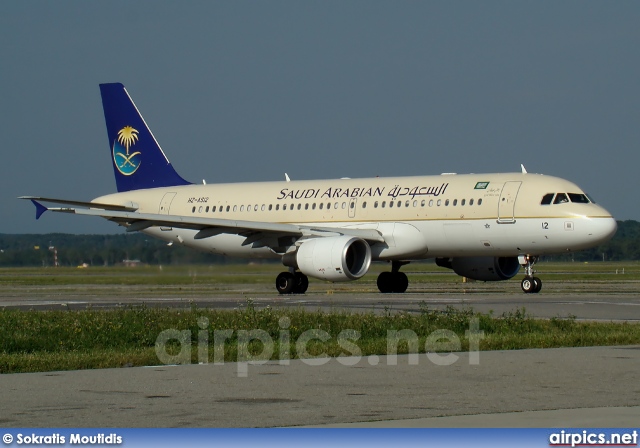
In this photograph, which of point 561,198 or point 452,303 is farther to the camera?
point 561,198

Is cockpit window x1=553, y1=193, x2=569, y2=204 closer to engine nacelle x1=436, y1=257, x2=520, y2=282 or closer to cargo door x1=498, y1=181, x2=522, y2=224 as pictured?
cargo door x1=498, y1=181, x2=522, y2=224

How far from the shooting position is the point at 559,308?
76.0 ft

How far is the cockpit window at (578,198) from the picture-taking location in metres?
31.9

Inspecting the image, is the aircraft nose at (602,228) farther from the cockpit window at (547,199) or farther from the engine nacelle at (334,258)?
the engine nacelle at (334,258)

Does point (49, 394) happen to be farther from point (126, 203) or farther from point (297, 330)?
point (126, 203)

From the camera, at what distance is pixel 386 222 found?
34125mm

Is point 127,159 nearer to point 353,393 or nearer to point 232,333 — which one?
point 232,333

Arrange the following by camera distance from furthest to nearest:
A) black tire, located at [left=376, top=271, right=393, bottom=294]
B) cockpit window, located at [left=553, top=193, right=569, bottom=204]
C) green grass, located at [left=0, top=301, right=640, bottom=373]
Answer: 1. black tire, located at [left=376, top=271, right=393, bottom=294]
2. cockpit window, located at [left=553, top=193, right=569, bottom=204]
3. green grass, located at [left=0, top=301, right=640, bottom=373]

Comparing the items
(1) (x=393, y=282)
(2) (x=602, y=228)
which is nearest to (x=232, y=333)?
(2) (x=602, y=228)

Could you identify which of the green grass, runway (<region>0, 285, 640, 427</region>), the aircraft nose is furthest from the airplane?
runway (<region>0, 285, 640, 427</region>)

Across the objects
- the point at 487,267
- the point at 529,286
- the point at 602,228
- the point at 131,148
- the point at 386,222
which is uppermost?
the point at 131,148

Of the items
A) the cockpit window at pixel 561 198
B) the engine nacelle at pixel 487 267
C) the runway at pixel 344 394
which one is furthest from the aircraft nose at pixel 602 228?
the runway at pixel 344 394

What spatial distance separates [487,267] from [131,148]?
14.8 m

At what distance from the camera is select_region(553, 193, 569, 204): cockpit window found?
31719 millimetres
